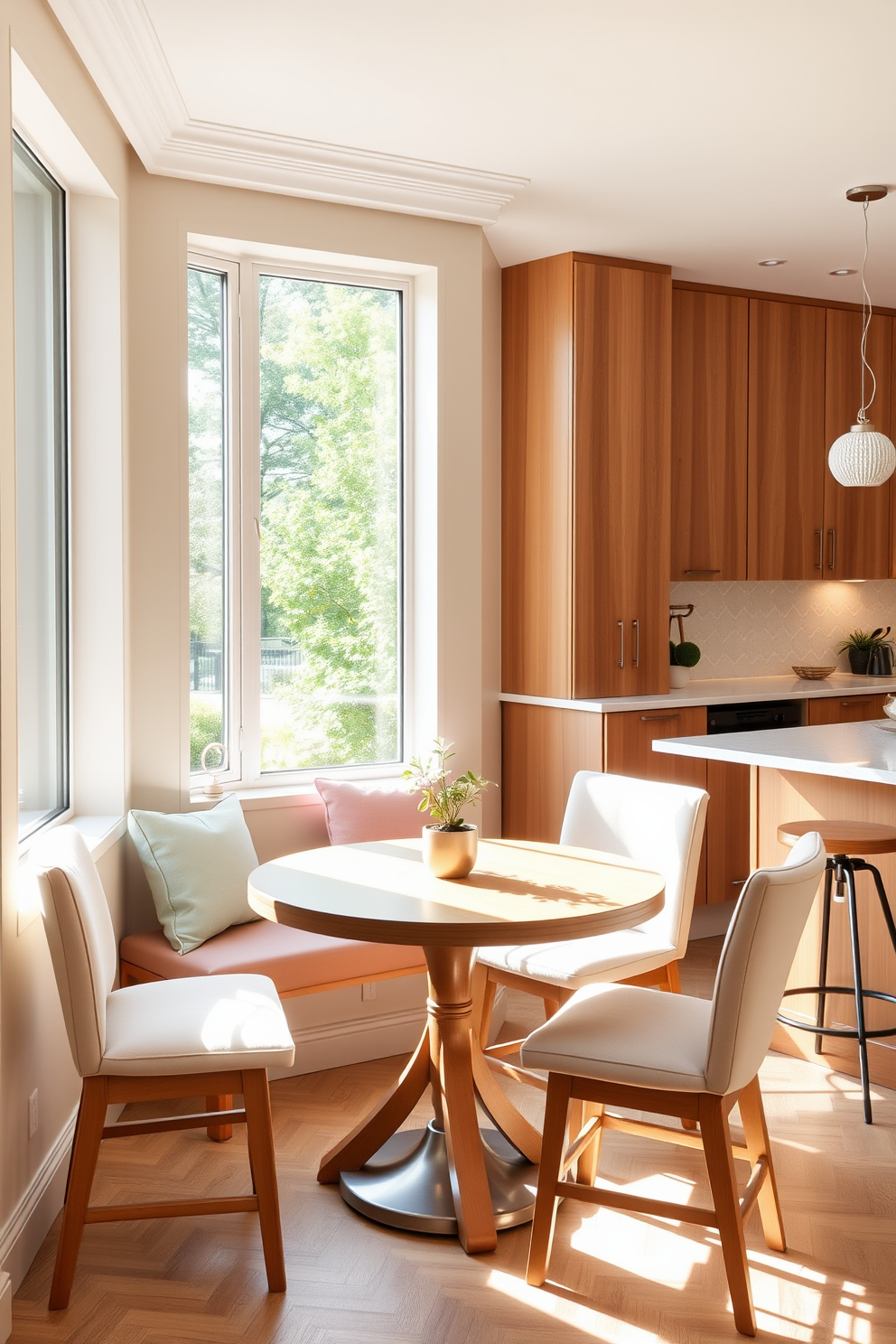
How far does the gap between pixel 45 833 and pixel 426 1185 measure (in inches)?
50.6

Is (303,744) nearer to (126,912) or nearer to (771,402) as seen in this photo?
(126,912)

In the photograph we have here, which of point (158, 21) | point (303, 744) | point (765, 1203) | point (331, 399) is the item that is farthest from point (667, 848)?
point (158, 21)

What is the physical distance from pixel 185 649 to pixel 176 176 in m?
1.41

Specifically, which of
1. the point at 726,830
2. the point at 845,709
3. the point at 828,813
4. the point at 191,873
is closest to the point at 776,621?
the point at 845,709

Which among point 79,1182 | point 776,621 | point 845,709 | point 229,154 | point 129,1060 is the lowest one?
point 79,1182

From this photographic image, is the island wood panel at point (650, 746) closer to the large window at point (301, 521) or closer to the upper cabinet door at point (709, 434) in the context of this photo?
the upper cabinet door at point (709, 434)

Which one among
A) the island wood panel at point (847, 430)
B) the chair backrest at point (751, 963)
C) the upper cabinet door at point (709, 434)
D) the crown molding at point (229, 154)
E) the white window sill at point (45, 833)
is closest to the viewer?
the chair backrest at point (751, 963)

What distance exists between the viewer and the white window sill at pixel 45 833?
247cm

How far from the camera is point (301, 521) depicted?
13.3ft

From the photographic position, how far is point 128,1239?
8.51ft

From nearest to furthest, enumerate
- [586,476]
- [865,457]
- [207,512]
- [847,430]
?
[207,512] → [865,457] → [586,476] → [847,430]

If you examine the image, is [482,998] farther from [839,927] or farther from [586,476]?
[586,476]

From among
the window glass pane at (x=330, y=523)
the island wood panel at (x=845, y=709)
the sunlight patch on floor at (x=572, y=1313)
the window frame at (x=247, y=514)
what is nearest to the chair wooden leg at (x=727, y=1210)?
the sunlight patch on floor at (x=572, y=1313)

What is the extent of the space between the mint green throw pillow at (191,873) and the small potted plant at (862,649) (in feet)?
12.0
